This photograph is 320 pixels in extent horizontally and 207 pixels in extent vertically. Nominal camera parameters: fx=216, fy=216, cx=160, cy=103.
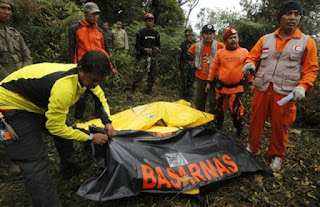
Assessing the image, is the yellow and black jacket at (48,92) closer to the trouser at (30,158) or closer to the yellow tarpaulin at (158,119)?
the trouser at (30,158)

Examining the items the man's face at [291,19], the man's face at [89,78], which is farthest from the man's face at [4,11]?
the man's face at [291,19]

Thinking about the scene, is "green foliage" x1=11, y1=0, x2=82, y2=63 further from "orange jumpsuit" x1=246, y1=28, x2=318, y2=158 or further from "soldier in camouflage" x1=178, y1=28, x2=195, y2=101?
"orange jumpsuit" x1=246, y1=28, x2=318, y2=158

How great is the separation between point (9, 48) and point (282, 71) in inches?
124

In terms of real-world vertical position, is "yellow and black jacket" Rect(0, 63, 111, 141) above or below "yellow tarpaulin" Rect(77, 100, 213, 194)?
above

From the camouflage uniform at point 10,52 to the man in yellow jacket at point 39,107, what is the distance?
962 mm

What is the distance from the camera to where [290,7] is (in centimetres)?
225

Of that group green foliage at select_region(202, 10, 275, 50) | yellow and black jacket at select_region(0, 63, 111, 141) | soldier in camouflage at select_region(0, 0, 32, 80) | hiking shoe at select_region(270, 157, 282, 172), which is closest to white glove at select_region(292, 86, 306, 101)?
hiking shoe at select_region(270, 157, 282, 172)

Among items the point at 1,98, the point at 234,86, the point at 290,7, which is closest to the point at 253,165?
the point at 234,86

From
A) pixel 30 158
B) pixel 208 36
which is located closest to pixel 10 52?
pixel 30 158

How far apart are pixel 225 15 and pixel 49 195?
21.9ft

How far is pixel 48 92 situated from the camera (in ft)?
5.49

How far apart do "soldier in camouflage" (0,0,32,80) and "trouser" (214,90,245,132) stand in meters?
2.67

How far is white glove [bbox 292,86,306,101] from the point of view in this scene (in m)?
2.15

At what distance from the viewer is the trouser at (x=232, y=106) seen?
3.07 metres
